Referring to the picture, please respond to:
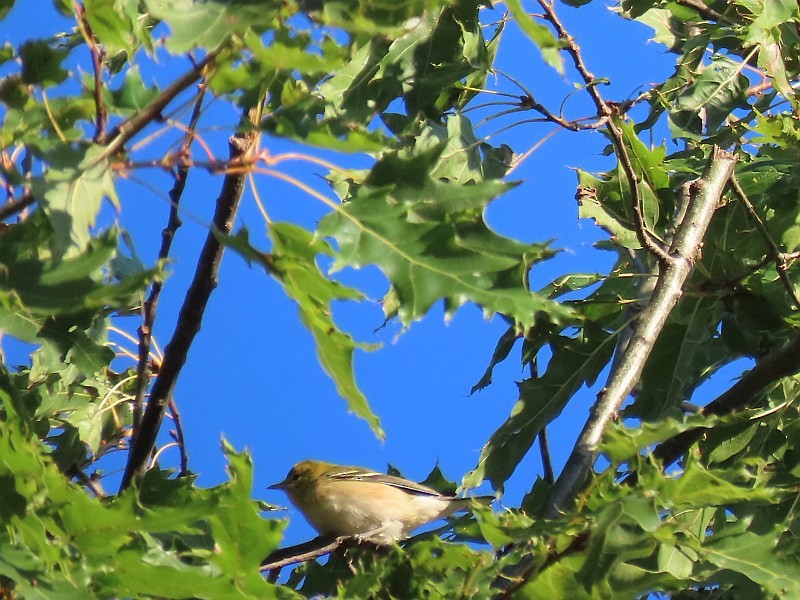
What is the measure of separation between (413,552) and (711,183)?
1409 millimetres

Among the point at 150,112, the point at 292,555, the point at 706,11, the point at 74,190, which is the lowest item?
the point at 292,555

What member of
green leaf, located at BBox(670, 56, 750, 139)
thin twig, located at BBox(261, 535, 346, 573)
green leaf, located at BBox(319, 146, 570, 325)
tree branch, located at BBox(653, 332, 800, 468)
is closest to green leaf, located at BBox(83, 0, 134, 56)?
green leaf, located at BBox(319, 146, 570, 325)

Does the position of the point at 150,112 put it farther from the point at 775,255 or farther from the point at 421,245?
the point at 775,255

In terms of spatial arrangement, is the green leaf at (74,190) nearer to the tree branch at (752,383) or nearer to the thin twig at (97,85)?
the thin twig at (97,85)

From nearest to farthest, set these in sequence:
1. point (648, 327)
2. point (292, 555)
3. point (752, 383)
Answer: point (648, 327)
point (292, 555)
point (752, 383)

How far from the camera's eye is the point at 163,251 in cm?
217

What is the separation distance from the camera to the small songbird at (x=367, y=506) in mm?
5043

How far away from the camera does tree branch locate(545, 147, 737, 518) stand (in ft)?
7.80

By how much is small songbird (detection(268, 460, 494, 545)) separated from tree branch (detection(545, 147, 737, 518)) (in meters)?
2.28

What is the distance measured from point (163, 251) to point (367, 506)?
10.4ft

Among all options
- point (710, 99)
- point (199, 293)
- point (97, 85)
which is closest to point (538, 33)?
point (97, 85)

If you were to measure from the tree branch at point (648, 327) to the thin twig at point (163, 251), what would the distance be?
3.20 feet

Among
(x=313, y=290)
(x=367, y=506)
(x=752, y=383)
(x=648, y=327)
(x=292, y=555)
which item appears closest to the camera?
(x=313, y=290)

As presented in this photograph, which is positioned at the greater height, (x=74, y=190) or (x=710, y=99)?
(x=710, y=99)
